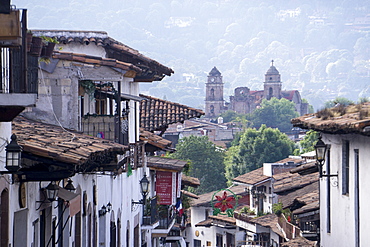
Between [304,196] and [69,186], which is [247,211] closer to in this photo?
[304,196]

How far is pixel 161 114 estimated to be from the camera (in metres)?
31.0

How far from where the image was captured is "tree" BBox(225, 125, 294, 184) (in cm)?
10825

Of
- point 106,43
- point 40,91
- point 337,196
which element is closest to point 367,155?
point 337,196

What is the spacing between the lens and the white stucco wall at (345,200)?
14.3 meters

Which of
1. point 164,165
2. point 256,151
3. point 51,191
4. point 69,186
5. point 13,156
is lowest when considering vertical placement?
point 51,191

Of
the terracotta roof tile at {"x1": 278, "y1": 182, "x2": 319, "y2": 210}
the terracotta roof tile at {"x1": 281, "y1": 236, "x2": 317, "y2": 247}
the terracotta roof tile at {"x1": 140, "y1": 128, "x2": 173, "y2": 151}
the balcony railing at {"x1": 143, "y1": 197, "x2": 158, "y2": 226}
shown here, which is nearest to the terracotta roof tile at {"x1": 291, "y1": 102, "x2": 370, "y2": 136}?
the terracotta roof tile at {"x1": 278, "y1": 182, "x2": 319, "y2": 210}

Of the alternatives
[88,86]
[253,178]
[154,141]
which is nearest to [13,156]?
[88,86]

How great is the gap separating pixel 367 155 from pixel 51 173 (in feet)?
18.8

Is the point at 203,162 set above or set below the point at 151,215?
above

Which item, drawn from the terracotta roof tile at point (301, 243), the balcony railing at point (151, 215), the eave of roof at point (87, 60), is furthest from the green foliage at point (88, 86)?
the balcony railing at point (151, 215)

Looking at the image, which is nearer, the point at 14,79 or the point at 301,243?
the point at 14,79

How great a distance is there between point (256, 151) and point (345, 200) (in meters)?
93.7

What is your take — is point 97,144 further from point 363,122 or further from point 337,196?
point 337,196

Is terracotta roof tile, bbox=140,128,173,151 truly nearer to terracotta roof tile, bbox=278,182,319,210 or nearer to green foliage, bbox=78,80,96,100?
terracotta roof tile, bbox=278,182,319,210
